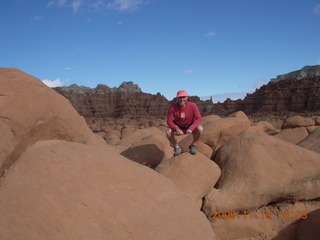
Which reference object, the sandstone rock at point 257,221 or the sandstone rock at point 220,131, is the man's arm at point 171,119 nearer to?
the sandstone rock at point 220,131

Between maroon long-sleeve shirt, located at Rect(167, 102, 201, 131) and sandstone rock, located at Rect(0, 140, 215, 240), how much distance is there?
1701 mm

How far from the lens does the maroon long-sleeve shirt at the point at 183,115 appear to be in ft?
13.9

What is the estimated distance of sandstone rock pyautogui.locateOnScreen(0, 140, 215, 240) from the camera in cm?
204

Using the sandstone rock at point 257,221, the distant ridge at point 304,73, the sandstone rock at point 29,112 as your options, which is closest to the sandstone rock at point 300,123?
the sandstone rock at point 257,221

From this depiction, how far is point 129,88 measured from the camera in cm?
5209

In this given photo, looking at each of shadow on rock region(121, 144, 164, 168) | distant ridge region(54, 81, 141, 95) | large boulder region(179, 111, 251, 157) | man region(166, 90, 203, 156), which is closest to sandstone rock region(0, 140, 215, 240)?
man region(166, 90, 203, 156)

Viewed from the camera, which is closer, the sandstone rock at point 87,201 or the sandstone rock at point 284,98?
the sandstone rock at point 87,201

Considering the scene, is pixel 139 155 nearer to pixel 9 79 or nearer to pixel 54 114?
pixel 54 114

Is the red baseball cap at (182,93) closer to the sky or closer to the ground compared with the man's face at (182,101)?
closer to the sky

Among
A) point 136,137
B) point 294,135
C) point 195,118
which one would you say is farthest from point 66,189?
point 294,135

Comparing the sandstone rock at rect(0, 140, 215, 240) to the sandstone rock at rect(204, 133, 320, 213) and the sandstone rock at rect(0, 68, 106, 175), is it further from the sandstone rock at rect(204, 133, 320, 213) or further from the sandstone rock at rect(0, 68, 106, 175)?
the sandstone rock at rect(204, 133, 320, 213)

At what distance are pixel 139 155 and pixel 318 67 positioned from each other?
49.7 metres

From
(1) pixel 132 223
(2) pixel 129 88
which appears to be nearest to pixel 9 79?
(1) pixel 132 223
